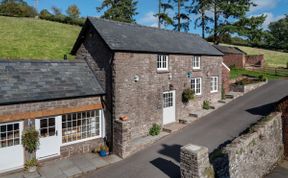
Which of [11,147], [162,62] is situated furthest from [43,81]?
[162,62]

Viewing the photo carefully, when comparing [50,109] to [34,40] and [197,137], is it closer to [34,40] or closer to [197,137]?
[197,137]

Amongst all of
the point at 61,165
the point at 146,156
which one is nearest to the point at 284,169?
the point at 146,156

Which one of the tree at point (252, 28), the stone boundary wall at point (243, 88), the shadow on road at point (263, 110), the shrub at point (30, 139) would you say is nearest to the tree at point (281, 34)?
the tree at point (252, 28)

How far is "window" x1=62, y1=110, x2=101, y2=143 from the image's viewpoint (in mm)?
13508

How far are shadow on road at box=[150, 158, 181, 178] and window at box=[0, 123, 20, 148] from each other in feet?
22.7

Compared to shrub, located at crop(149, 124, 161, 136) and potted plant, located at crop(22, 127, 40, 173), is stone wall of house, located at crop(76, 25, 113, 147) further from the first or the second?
potted plant, located at crop(22, 127, 40, 173)

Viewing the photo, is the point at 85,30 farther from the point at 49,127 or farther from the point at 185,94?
the point at 185,94

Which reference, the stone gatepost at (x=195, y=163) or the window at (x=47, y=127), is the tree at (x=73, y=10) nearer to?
the window at (x=47, y=127)

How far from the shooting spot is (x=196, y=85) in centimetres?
2116

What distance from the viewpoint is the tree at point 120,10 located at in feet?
182

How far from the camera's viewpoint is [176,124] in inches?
717

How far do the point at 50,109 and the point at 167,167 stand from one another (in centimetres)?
678

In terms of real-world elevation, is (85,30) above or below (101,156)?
above

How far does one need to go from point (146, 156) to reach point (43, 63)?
8127 mm
